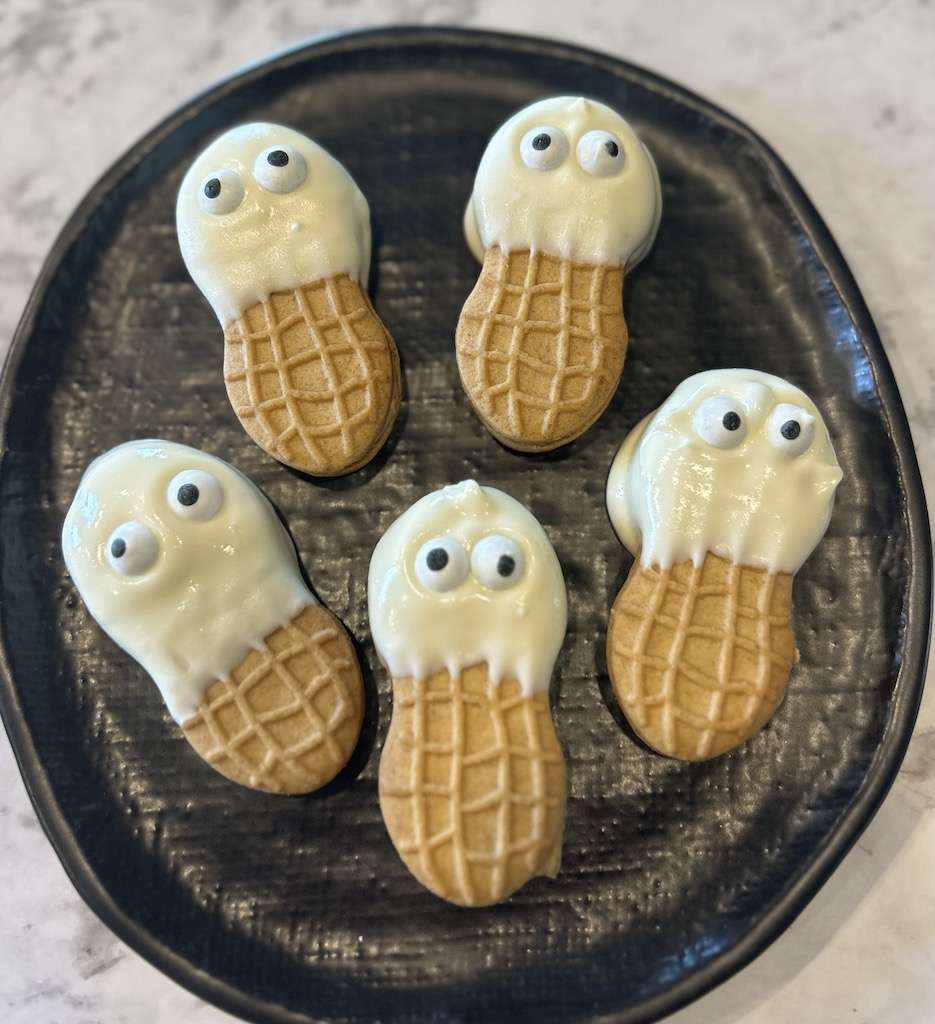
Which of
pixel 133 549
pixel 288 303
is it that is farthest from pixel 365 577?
pixel 288 303

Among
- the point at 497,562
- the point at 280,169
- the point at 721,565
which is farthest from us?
the point at 280,169

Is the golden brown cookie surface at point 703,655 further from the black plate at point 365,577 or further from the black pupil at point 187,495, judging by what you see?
the black pupil at point 187,495

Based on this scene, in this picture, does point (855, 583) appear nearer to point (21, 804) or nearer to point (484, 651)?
point (484, 651)

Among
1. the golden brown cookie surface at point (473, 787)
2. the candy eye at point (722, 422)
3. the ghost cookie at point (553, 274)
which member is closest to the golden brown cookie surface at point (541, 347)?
the ghost cookie at point (553, 274)

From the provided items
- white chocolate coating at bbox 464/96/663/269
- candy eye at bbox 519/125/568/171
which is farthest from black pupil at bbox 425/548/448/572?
candy eye at bbox 519/125/568/171

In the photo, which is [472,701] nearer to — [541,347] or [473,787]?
[473,787]

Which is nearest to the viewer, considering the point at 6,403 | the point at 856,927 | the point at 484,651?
the point at 484,651

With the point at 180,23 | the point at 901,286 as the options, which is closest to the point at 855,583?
the point at 901,286
